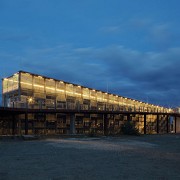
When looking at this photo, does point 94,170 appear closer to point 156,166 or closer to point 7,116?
point 156,166

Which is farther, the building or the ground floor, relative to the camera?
the ground floor

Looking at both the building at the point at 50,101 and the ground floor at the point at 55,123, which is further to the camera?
the ground floor at the point at 55,123

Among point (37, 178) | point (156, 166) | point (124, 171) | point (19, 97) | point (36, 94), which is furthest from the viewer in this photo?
point (36, 94)

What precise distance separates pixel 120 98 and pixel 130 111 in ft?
85.8

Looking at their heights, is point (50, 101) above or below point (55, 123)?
above

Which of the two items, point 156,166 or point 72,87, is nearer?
point 156,166

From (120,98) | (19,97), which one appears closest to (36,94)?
(19,97)

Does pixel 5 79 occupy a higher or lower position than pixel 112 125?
higher

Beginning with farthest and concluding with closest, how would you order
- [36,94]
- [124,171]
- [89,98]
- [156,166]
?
1. [89,98]
2. [36,94]
3. [156,166]
4. [124,171]

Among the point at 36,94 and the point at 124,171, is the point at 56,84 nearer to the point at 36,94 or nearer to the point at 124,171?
the point at 36,94

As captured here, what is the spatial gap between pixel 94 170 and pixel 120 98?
75.4 meters

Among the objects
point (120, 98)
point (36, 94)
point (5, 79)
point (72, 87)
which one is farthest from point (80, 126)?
point (120, 98)

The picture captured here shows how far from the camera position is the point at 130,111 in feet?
208

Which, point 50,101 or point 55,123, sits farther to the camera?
point 55,123
